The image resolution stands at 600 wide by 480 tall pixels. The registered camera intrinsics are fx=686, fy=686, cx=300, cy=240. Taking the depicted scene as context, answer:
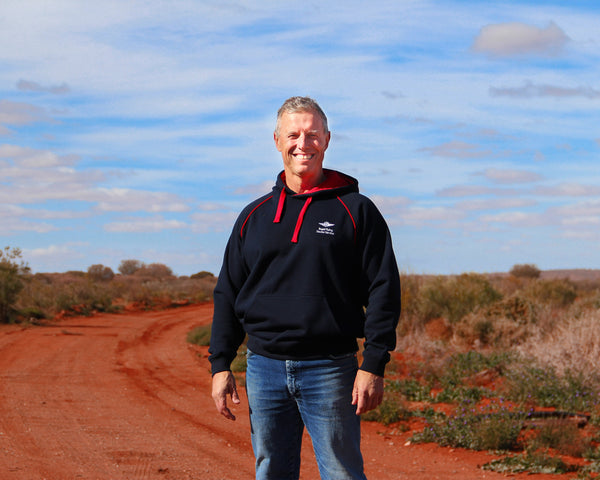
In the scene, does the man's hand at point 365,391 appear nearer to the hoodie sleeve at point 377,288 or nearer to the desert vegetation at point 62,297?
the hoodie sleeve at point 377,288

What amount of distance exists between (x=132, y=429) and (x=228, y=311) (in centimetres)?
535

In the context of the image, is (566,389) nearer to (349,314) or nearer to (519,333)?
(519,333)

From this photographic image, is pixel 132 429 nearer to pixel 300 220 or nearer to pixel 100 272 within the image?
pixel 300 220

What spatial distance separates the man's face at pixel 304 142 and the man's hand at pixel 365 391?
962mm

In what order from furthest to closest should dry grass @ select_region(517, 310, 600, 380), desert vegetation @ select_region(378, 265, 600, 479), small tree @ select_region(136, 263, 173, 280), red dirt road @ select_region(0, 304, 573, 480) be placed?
small tree @ select_region(136, 263, 173, 280) < dry grass @ select_region(517, 310, 600, 380) < desert vegetation @ select_region(378, 265, 600, 479) < red dirt road @ select_region(0, 304, 573, 480)

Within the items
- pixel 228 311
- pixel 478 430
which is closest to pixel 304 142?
pixel 228 311

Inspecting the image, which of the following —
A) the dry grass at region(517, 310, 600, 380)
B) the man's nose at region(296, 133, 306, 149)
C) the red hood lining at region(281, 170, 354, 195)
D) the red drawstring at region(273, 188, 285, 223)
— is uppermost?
the man's nose at region(296, 133, 306, 149)

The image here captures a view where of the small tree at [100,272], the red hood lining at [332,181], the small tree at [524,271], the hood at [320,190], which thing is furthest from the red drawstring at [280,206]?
the small tree at [100,272]

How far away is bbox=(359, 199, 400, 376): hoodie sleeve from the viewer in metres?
2.99

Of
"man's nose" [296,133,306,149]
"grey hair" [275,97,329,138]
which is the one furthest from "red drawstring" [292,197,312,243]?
"grey hair" [275,97,329,138]

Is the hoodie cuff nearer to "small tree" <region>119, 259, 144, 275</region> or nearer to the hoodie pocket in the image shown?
the hoodie pocket

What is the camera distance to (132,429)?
26.7 ft

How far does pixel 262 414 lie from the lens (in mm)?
3127

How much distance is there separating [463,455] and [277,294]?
5.10m
